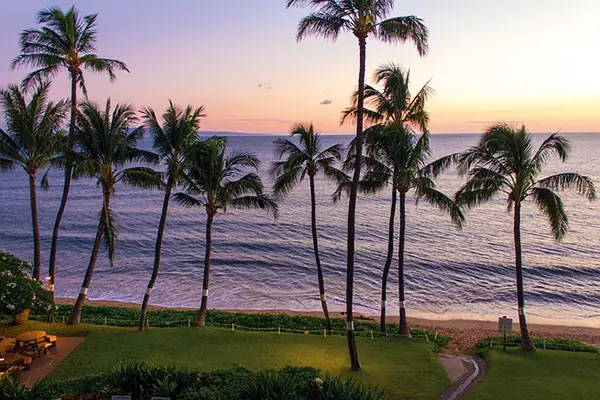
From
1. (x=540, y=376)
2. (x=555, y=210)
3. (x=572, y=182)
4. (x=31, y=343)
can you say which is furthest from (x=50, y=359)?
(x=572, y=182)

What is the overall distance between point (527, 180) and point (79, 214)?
60281 mm

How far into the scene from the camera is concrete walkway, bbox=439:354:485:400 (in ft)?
38.6

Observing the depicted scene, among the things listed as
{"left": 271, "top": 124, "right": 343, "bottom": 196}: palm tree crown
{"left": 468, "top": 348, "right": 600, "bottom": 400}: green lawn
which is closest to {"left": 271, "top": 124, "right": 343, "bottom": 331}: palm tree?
{"left": 271, "top": 124, "right": 343, "bottom": 196}: palm tree crown

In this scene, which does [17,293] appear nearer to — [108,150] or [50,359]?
[50,359]

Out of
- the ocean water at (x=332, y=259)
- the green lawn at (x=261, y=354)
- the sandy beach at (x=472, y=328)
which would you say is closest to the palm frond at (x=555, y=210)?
the green lawn at (x=261, y=354)

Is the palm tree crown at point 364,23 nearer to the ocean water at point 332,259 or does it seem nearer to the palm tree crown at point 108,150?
the palm tree crown at point 108,150

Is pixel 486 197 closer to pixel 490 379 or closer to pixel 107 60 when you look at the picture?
pixel 490 379

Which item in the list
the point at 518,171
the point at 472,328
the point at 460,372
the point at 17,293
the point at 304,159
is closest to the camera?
the point at 17,293

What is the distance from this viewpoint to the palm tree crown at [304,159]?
18.0 metres

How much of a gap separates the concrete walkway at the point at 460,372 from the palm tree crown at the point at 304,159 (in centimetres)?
844

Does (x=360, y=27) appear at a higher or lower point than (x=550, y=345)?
higher

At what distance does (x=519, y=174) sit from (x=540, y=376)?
6880 millimetres

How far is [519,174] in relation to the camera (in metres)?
15.7

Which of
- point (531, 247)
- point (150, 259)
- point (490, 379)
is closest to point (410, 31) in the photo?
point (490, 379)
